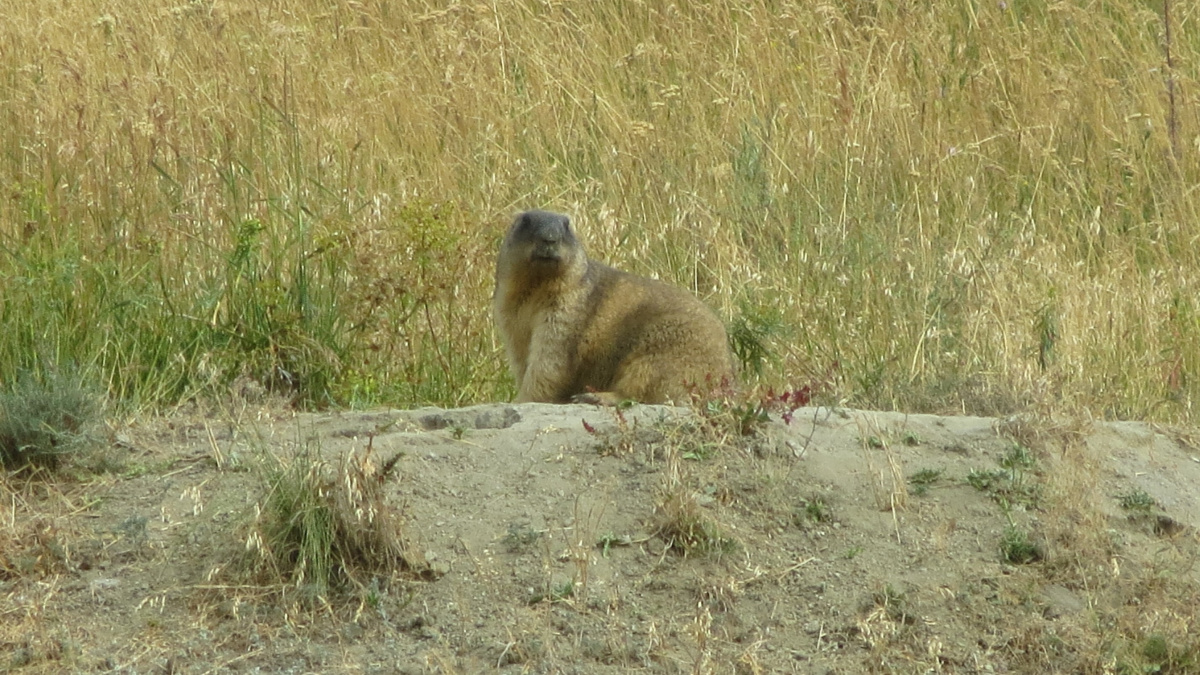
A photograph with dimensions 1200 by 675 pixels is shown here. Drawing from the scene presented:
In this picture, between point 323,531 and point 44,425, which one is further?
point 44,425

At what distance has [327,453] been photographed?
16.6ft

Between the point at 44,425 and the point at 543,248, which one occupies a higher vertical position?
the point at 543,248

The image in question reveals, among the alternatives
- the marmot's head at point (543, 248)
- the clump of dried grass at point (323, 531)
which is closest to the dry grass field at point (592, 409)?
the clump of dried grass at point (323, 531)

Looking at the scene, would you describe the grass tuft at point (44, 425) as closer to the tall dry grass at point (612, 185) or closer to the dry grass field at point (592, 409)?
the dry grass field at point (592, 409)

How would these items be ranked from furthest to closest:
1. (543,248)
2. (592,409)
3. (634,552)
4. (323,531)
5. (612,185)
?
1. (612,185)
2. (543,248)
3. (592,409)
4. (634,552)
5. (323,531)

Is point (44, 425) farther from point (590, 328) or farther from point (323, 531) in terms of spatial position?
point (590, 328)

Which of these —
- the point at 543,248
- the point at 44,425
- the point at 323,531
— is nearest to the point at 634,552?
the point at 323,531

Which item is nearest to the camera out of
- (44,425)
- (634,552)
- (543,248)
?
(634,552)

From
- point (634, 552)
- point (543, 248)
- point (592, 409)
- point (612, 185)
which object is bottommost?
point (634, 552)

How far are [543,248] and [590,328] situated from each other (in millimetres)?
391

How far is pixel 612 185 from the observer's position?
883 centimetres

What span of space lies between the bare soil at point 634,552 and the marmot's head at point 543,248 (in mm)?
1196

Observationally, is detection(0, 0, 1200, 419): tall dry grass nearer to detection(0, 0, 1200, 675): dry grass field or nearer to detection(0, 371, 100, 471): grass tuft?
detection(0, 0, 1200, 675): dry grass field

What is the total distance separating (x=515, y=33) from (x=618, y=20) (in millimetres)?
698
